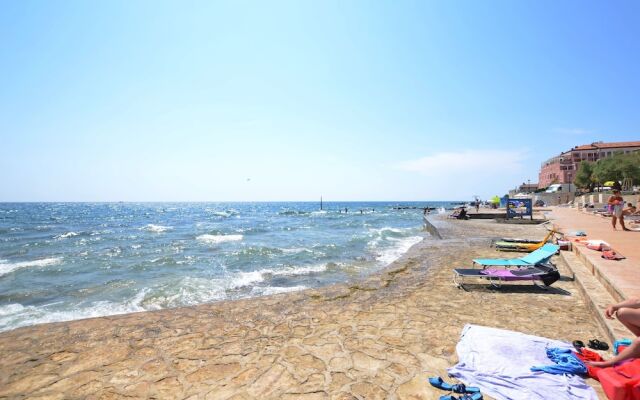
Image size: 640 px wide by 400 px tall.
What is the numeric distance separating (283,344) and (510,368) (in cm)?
284

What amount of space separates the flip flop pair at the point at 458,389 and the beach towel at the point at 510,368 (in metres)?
0.15

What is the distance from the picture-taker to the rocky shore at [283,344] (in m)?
3.78

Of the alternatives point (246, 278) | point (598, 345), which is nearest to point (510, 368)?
point (598, 345)

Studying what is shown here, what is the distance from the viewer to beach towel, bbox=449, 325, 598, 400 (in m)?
3.33

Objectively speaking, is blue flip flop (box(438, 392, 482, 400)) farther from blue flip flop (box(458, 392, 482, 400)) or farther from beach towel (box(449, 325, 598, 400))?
beach towel (box(449, 325, 598, 400))

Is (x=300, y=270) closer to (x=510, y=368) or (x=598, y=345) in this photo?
(x=510, y=368)

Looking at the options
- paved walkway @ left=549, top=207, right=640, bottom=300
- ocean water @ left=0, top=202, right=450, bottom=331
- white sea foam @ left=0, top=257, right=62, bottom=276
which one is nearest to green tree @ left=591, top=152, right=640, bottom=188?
ocean water @ left=0, top=202, right=450, bottom=331

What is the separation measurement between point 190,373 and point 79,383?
129 cm

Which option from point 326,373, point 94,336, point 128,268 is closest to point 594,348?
point 326,373

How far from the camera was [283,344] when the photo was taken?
191 inches

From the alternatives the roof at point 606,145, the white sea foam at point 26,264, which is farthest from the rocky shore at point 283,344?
the roof at point 606,145

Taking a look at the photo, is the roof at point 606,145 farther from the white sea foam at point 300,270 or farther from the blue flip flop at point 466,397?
the blue flip flop at point 466,397

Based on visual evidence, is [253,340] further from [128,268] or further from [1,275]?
[1,275]

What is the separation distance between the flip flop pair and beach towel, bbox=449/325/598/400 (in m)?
0.15
